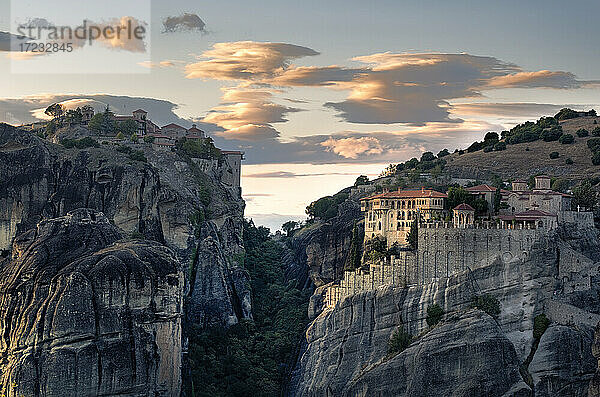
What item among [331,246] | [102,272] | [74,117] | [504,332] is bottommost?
[504,332]

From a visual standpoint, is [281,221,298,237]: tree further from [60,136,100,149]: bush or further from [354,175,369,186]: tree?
[60,136,100,149]: bush

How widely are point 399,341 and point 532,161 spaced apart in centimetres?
3907

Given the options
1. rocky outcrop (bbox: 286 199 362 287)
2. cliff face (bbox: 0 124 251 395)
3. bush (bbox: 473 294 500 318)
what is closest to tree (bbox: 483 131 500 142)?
rocky outcrop (bbox: 286 199 362 287)


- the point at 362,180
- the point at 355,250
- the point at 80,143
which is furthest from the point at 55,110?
the point at 355,250

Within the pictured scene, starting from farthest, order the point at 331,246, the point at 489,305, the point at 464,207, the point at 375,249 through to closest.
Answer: the point at 331,246
the point at 375,249
the point at 464,207
the point at 489,305

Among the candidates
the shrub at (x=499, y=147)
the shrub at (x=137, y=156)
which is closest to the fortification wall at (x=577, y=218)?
the shrub at (x=137, y=156)

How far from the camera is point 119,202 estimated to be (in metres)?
93.7

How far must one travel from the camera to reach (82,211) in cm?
7944

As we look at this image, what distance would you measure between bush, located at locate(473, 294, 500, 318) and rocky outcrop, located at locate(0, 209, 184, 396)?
67.4 ft

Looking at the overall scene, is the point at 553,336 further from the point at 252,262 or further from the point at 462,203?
the point at 252,262

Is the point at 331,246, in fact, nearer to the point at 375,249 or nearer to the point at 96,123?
the point at 375,249

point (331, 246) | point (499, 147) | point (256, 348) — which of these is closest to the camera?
point (256, 348)

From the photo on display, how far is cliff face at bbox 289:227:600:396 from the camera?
219ft

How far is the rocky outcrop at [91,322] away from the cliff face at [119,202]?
17302mm
